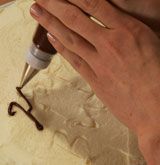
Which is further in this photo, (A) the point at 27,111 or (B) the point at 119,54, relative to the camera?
(A) the point at 27,111

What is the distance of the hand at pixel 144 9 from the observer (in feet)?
1.86

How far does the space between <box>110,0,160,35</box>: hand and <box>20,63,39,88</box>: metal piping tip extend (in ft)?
0.80

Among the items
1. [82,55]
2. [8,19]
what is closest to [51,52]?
[82,55]

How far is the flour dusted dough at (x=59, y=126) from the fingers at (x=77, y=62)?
0.15m

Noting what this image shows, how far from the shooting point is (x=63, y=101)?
81cm

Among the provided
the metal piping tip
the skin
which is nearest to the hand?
the skin

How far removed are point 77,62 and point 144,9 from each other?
0.15 m

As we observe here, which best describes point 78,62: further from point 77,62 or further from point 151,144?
point 151,144

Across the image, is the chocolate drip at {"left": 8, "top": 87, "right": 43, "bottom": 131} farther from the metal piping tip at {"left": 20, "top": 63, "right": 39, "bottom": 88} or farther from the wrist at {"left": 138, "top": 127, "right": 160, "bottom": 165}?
the wrist at {"left": 138, "top": 127, "right": 160, "bottom": 165}

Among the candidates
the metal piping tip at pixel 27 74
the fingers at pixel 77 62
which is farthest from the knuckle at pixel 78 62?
the metal piping tip at pixel 27 74

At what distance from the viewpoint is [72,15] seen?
59 cm

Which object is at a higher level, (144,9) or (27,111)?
(144,9)

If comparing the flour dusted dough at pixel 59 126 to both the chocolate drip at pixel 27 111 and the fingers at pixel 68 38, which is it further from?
the fingers at pixel 68 38

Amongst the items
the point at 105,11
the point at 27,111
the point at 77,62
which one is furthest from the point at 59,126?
the point at 105,11
